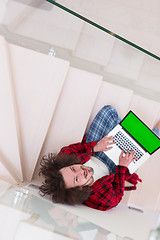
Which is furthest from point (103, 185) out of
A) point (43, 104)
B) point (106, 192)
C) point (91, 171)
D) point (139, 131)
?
point (43, 104)

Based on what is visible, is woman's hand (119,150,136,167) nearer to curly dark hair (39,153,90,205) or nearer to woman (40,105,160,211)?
woman (40,105,160,211)

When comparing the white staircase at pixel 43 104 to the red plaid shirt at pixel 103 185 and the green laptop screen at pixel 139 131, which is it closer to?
the red plaid shirt at pixel 103 185

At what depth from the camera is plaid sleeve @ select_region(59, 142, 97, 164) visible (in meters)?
2.02

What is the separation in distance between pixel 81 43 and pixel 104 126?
1.96 ft

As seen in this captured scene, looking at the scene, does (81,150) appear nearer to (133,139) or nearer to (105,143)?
(105,143)

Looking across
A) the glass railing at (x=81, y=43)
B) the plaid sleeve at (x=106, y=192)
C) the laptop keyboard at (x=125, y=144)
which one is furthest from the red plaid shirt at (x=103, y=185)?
the glass railing at (x=81, y=43)

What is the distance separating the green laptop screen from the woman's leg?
17cm

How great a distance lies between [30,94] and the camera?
6.95 feet

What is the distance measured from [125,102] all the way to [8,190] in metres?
1.16

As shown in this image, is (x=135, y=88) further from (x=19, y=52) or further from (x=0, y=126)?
(x=0, y=126)

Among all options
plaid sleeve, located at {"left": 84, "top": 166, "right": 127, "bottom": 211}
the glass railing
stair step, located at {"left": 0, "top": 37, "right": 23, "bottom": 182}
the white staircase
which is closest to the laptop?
plaid sleeve, located at {"left": 84, "top": 166, "right": 127, "bottom": 211}

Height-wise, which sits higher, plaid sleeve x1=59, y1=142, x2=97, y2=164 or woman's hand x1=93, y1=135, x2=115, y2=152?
woman's hand x1=93, y1=135, x2=115, y2=152

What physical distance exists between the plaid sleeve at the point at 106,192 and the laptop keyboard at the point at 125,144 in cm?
13

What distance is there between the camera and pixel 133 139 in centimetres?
204
